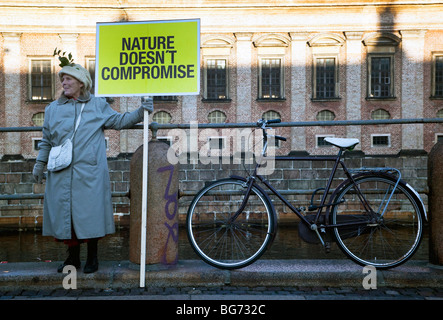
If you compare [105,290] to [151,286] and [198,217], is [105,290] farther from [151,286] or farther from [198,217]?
[198,217]

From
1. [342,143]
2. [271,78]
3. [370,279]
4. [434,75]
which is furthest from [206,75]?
[370,279]

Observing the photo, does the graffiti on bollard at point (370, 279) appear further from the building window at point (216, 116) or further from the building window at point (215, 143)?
the building window at point (216, 116)

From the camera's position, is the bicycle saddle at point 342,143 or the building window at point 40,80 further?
the building window at point 40,80

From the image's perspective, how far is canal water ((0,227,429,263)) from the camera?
7172mm

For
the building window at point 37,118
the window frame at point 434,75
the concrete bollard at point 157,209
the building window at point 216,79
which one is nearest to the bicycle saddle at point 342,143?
the concrete bollard at point 157,209

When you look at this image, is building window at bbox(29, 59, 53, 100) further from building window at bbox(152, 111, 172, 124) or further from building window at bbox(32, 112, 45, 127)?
building window at bbox(152, 111, 172, 124)

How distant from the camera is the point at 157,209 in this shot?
13.6ft

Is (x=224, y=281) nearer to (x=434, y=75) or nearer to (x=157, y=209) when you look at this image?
(x=157, y=209)

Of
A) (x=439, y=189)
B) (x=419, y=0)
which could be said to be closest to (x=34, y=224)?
(x=439, y=189)

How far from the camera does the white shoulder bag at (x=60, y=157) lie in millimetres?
3902

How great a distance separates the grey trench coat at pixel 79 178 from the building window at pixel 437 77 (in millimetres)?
26673

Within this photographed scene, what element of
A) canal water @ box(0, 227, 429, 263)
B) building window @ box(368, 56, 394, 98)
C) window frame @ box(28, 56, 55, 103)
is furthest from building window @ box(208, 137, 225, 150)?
canal water @ box(0, 227, 429, 263)

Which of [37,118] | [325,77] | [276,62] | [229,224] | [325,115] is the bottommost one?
[229,224]

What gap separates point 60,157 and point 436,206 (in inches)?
136
